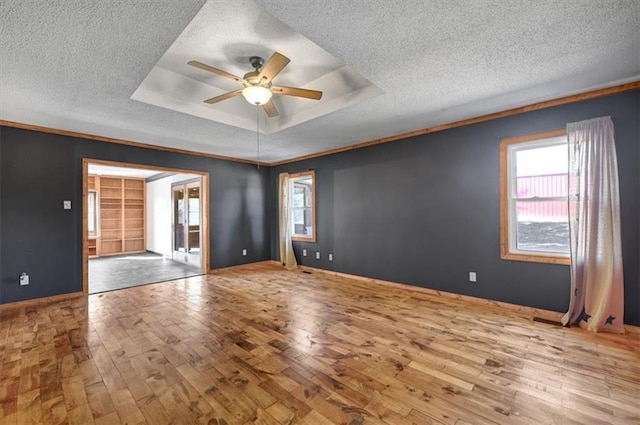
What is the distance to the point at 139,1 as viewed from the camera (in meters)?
1.66

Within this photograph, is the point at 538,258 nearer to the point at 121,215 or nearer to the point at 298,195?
the point at 298,195

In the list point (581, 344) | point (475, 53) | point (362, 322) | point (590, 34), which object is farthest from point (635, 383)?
point (475, 53)

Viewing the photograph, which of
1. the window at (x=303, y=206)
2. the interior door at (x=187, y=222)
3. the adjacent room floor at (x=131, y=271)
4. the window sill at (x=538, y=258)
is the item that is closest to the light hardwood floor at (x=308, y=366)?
the window sill at (x=538, y=258)

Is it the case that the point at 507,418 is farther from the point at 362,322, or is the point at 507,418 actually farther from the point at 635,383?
the point at 362,322

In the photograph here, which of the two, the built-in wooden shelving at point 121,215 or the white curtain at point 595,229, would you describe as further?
the built-in wooden shelving at point 121,215

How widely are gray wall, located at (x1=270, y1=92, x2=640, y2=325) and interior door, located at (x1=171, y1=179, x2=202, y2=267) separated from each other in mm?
2987

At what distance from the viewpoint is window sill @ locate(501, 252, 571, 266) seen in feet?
10.3

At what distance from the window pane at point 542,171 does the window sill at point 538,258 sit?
2.43 ft

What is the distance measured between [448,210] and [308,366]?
2.99 meters

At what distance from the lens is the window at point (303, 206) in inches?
237

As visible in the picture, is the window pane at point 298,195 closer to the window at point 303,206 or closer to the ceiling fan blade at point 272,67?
the window at point 303,206

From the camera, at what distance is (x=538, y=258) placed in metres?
3.30

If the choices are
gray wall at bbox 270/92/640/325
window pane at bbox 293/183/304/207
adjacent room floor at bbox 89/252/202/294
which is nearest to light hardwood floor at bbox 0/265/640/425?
gray wall at bbox 270/92/640/325

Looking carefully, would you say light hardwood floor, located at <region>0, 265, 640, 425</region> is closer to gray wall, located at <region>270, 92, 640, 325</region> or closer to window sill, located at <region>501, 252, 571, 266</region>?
gray wall, located at <region>270, 92, 640, 325</region>
